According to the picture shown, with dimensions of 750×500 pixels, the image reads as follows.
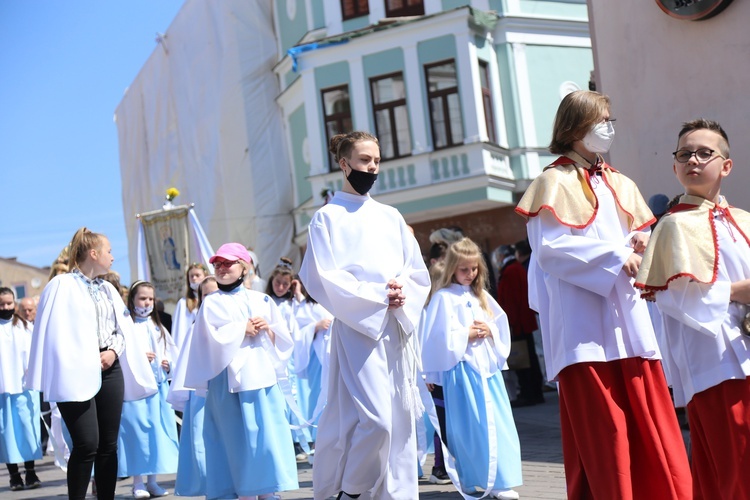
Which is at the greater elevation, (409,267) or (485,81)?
(485,81)

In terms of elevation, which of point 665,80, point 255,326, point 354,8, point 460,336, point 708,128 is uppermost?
point 354,8

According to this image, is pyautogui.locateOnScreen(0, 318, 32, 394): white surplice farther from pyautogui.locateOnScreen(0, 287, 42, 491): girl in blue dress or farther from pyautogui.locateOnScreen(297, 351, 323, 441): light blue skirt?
pyautogui.locateOnScreen(297, 351, 323, 441): light blue skirt

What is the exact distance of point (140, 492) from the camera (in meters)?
10.4

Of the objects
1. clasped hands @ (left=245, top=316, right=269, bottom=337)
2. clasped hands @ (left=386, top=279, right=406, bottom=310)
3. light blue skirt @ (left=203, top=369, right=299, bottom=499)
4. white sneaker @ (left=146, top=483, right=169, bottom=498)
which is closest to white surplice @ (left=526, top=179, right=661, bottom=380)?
clasped hands @ (left=386, top=279, right=406, bottom=310)

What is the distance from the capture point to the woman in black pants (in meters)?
7.47

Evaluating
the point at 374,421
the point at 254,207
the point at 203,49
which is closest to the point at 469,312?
the point at 374,421

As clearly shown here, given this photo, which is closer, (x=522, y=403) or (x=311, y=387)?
(x=311, y=387)

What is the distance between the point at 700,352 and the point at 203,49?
1101 inches

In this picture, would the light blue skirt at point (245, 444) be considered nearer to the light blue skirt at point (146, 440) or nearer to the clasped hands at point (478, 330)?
the clasped hands at point (478, 330)

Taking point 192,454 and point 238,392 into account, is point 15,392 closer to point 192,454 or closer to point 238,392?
point 192,454

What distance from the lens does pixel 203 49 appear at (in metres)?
31.7

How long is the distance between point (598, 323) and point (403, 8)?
2191 cm

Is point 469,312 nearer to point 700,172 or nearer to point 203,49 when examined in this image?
point 700,172

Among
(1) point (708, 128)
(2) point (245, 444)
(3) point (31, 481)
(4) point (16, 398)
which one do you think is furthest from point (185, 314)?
(1) point (708, 128)
